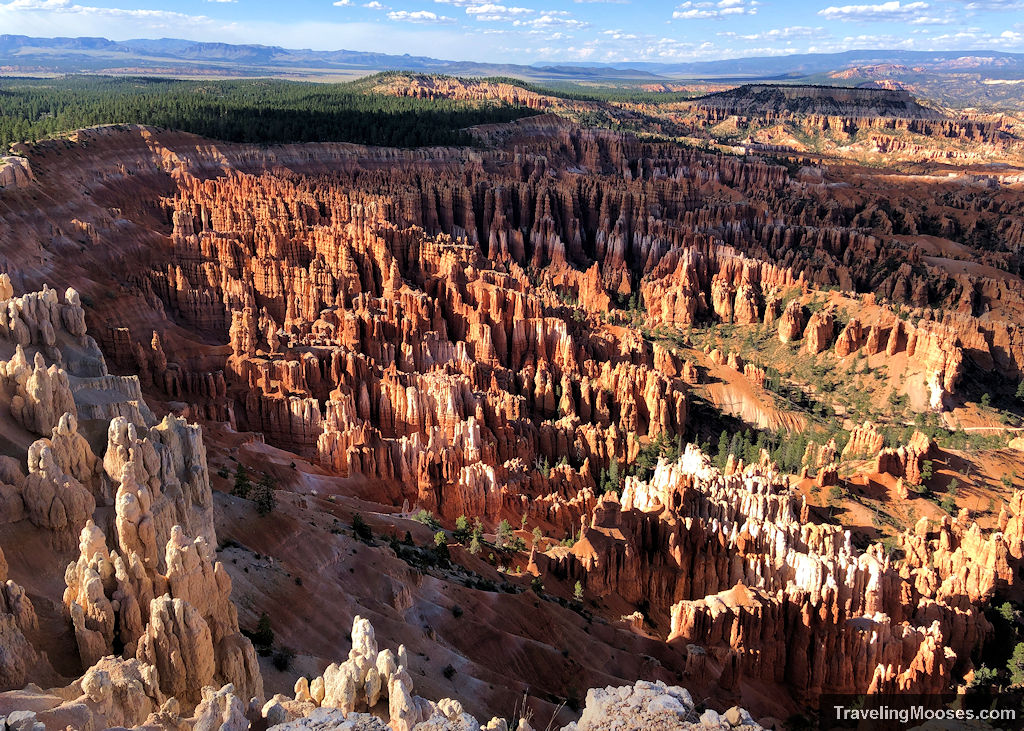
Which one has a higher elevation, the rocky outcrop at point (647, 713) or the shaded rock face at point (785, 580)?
the rocky outcrop at point (647, 713)

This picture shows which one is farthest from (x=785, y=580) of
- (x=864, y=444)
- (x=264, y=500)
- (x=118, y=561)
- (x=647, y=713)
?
(x=118, y=561)

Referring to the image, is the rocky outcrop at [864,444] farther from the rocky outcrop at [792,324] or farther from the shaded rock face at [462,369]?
the rocky outcrop at [792,324]

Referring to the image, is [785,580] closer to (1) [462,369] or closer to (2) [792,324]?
(1) [462,369]

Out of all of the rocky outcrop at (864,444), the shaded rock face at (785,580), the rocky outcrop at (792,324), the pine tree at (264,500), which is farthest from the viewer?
the rocky outcrop at (792,324)

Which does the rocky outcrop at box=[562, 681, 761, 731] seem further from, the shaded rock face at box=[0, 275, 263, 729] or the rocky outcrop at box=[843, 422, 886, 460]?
the rocky outcrop at box=[843, 422, 886, 460]

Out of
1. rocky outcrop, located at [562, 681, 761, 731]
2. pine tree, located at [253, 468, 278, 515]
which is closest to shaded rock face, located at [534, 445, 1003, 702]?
pine tree, located at [253, 468, 278, 515]

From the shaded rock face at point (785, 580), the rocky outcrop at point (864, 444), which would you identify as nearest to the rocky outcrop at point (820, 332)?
the rocky outcrop at point (864, 444)

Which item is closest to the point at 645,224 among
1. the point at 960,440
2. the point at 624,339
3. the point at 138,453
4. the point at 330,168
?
the point at 624,339

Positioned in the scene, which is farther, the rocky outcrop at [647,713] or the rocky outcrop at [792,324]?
the rocky outcrop at [792,324]

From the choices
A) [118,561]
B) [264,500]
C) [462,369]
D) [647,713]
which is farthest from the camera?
[462,369]

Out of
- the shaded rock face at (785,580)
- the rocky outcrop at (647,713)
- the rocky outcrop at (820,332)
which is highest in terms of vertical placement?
the rocky outcrop at (647,713)

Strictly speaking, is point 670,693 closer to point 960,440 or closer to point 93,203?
point 960,440
